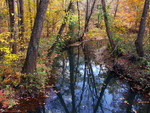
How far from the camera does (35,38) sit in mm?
5727

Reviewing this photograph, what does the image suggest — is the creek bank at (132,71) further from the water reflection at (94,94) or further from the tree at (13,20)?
the tree at (13,20)

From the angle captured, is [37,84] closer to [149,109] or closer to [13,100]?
[13,100]

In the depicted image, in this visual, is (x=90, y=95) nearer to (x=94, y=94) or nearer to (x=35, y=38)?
(x=94, y=94)

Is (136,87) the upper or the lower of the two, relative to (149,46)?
lower

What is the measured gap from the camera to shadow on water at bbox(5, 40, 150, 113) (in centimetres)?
559

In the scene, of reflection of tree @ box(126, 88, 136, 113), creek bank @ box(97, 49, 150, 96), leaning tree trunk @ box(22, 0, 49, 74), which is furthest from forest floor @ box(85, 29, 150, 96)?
leaning tree trunk @ box(22, 0, 49, 74)

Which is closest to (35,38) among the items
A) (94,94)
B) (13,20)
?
(13,20)

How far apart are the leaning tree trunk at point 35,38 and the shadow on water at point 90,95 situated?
5.35ft

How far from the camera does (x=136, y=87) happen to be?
7.30m

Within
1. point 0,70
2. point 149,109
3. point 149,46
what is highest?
point 149,46

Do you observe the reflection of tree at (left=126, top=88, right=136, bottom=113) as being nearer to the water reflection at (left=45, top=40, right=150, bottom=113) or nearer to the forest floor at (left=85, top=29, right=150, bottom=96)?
the water reflection at (left=45, top=40, right=150, bottom=113)

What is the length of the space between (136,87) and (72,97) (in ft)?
12.6

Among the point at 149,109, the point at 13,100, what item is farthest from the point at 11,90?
the point at 149,109

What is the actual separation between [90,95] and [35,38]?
164 inches
